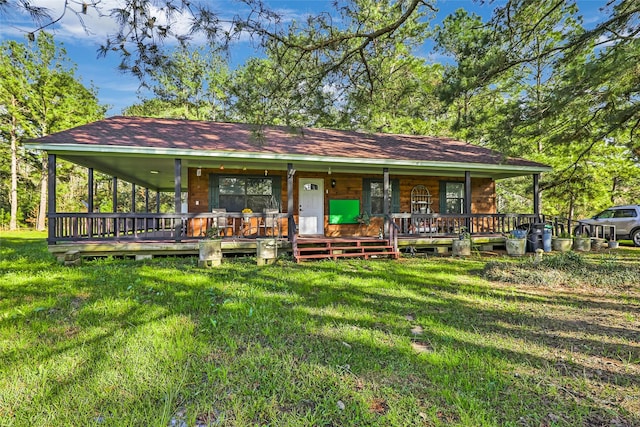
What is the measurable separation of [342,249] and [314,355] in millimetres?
5678

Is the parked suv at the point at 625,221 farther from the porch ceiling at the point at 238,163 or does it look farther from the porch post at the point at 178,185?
the porch post at the point at 178,185

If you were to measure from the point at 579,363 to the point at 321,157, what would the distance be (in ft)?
23.3

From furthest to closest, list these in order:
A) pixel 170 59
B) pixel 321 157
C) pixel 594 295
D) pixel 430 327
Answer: pixel 321 157
pixel 594 295
pixel 170 59
pixel 430 327

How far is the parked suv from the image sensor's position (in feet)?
37.4

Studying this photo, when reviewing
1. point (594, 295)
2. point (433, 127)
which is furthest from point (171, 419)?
point (433, 127)

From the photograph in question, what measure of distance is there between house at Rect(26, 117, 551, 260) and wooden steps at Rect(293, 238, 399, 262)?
567 millimetres

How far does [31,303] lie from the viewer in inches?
167

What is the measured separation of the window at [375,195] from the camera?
11281 mm

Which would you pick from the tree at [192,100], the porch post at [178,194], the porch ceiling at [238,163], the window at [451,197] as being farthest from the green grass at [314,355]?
the tree at [192,100]

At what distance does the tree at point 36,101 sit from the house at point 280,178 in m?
16.0

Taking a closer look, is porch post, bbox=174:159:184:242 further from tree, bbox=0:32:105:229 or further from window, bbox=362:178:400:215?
tree, bbox=0:32:105:229

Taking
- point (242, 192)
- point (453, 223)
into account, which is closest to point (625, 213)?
point (453, 223)

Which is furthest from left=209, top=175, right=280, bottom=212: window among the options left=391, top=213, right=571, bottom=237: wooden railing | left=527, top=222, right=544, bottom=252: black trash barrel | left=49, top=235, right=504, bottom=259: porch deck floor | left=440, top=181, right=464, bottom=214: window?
left=527, top=222, right=544, bottom=252: black trash barrel

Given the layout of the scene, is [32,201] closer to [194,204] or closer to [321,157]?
[194,204]
